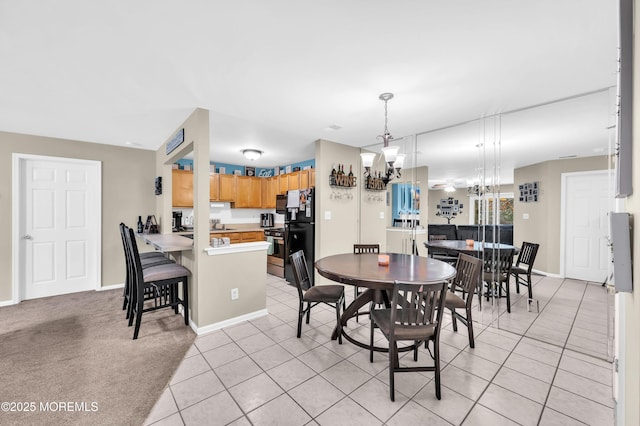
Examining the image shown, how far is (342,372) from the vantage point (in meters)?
2.06

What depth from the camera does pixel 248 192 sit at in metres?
5.92

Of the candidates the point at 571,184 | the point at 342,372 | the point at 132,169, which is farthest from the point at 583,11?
the point at 132,169

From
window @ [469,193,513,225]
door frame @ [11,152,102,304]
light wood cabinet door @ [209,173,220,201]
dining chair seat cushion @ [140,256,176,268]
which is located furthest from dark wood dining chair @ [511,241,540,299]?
door frame @ [11,152,102,304]

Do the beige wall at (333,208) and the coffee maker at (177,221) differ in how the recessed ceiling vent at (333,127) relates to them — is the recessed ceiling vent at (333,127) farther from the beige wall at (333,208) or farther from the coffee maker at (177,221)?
the coffee maker at (177,221)

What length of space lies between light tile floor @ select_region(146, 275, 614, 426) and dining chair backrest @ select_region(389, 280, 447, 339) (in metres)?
0.49

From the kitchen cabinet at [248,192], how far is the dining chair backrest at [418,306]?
4.71 m

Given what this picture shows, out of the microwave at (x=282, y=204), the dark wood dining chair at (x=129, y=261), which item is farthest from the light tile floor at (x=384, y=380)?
the microwave at (x=282, y=204)

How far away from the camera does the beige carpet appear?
1.69 metres

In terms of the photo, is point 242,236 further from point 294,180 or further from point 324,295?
point 324,295

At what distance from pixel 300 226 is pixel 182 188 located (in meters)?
2.47

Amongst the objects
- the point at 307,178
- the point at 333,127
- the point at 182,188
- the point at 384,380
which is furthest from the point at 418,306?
the point at 182,188

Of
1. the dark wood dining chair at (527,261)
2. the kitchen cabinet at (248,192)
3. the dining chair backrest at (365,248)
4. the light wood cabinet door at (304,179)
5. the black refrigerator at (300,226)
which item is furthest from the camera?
the kitchen cabinet at (248,192)

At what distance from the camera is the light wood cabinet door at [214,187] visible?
5332 mm

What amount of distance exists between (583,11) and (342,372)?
2835 millimetres
